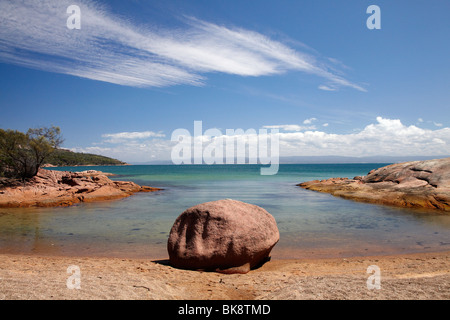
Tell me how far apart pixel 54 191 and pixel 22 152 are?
20.2 ft

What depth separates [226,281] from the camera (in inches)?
266

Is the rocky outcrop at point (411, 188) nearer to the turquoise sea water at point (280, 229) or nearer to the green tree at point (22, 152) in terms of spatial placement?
the turquoise sea water at point (280, 229)

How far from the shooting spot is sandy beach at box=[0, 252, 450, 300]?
16.3 feet

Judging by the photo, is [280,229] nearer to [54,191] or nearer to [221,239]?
[221,239]

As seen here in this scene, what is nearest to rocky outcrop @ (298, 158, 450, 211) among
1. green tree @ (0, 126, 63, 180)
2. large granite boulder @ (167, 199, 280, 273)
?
large granite boulder @ (167, 199, 280, 273)

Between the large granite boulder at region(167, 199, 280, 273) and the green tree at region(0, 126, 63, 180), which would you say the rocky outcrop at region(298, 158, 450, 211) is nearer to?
the large granite boulder at region(167, 199, 280, 273)

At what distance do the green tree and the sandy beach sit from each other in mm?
22919

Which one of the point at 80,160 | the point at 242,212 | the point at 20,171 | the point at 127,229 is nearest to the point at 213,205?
the point at 242,212

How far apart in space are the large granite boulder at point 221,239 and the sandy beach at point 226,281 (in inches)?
13.3

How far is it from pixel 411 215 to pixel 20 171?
3364 cm

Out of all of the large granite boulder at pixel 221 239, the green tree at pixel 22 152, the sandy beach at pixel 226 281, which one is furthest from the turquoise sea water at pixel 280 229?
the green tree at pixel 22 152

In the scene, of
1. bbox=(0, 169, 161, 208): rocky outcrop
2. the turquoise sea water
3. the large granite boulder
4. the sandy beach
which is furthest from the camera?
bbox=(0, 169, 161, 208): rocky outcrop

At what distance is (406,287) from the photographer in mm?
5223
